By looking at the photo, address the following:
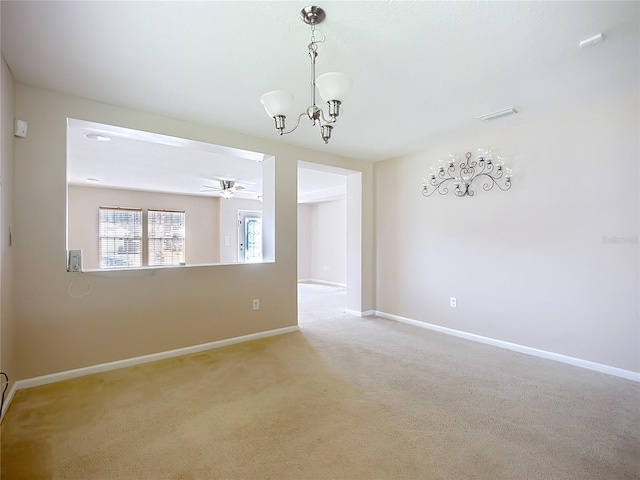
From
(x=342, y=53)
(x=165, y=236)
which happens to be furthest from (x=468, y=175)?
(x=165, y=236)

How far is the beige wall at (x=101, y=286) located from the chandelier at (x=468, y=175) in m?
2.03

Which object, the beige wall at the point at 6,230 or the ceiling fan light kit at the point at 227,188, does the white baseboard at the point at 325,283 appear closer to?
the ceiling fan light kit at the point at 227,188

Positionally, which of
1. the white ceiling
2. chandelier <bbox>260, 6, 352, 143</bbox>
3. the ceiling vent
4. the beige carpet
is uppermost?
the white ceiling

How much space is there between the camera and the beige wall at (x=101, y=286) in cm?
266

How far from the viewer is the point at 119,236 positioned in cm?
738

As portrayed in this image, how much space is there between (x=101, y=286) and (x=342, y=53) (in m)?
2.89

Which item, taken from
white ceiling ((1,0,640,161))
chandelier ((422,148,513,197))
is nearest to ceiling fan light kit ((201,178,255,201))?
white ceiling ((1,0,640,161))

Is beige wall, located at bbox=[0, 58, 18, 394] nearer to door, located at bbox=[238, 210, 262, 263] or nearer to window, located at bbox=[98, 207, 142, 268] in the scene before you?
window, located at bbox=[98, 207, 142, 268]

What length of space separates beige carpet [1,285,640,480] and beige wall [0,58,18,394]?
36cm

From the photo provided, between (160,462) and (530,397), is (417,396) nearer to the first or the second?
(530,397)

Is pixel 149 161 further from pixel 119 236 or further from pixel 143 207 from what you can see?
pixel 119 236

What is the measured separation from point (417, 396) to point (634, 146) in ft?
9.43

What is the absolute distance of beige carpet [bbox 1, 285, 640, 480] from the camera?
1.74 m

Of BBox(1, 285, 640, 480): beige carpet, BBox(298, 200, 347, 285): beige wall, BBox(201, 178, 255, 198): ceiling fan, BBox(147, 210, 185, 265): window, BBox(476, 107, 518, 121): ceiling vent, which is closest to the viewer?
BBox(1, 285, 640, 480): beige carpet
